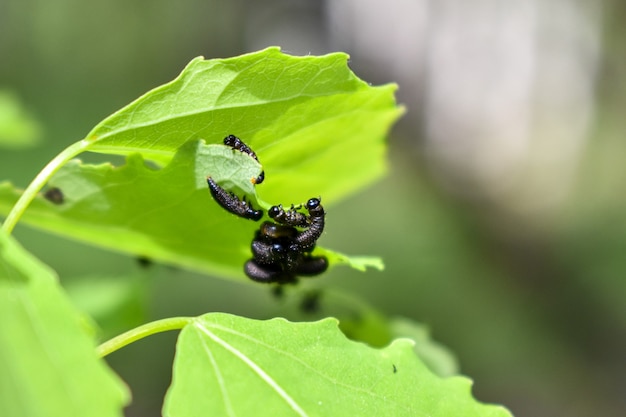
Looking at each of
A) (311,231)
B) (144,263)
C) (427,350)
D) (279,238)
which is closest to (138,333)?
(279,238)

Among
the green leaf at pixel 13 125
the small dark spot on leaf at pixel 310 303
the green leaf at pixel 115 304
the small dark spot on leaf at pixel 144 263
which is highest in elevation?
the green leaf at pixel 13 125

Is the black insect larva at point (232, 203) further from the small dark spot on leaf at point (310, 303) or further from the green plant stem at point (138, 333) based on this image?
the small dark spot on leaf at point (310, 303)

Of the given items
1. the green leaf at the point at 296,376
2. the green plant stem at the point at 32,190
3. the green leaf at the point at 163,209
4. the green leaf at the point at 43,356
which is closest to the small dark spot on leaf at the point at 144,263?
the green leaf at the point at 163,209

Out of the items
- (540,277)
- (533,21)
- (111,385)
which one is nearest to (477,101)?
(533,21)

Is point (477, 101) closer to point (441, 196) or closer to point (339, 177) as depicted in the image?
point (441, 196)

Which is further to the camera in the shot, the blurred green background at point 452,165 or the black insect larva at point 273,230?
the blurred green background at point 452,165

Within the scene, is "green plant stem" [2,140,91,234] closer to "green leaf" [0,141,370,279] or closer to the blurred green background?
"green leaf" [0,141,370,279]
